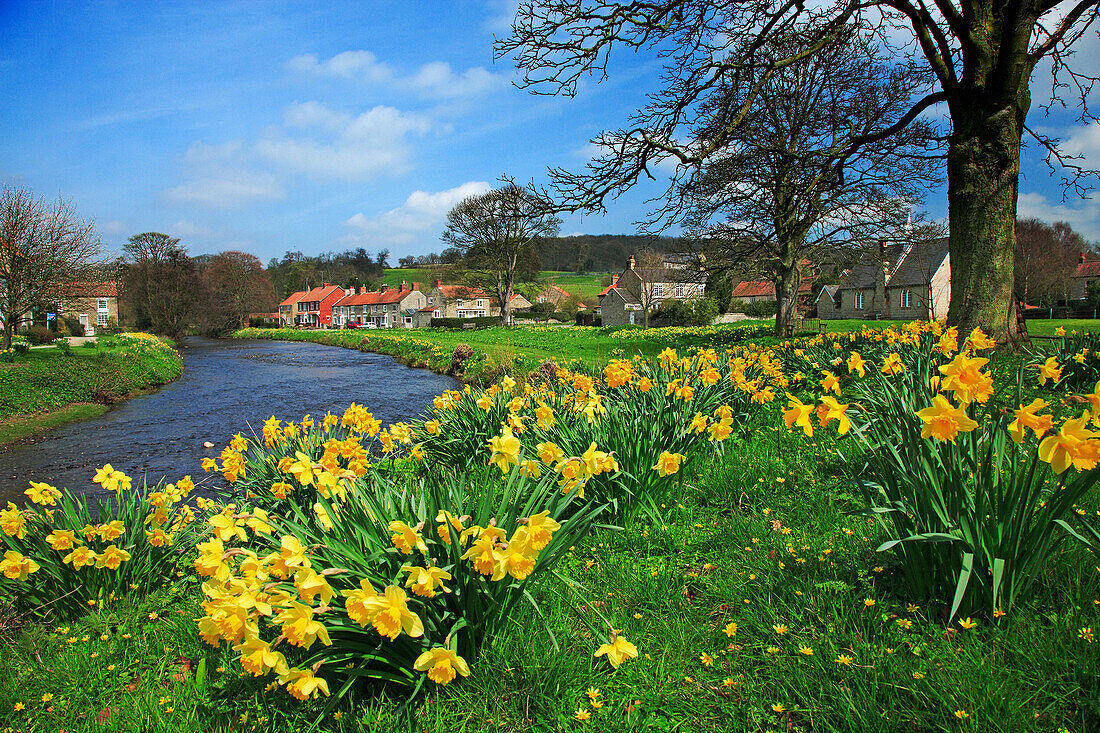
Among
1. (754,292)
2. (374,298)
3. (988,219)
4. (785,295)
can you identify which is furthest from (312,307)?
(988,219)

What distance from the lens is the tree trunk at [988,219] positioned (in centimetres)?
734

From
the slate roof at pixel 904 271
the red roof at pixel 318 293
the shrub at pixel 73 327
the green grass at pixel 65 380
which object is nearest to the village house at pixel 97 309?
the shrub at pixel 73 327

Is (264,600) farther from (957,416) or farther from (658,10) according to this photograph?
(658,10)

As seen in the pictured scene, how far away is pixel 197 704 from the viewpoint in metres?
2.20

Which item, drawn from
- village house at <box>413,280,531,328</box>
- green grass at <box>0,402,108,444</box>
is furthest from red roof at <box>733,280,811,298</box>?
green grass at <box>0,402,108,444</box>

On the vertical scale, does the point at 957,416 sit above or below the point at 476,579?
above

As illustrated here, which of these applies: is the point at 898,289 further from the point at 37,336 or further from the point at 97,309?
the point at 97,309

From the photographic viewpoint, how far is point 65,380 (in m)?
15.4

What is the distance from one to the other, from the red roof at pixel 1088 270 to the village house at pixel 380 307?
3130 inches

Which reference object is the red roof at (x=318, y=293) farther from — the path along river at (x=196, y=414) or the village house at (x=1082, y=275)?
the village house at (x=1082, y=275)

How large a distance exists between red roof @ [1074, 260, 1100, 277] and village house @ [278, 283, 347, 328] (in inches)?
3872

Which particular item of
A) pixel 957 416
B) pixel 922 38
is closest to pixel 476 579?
pixel 957 416

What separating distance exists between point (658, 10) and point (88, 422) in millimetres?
14929

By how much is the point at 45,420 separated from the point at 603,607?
50.7ft
